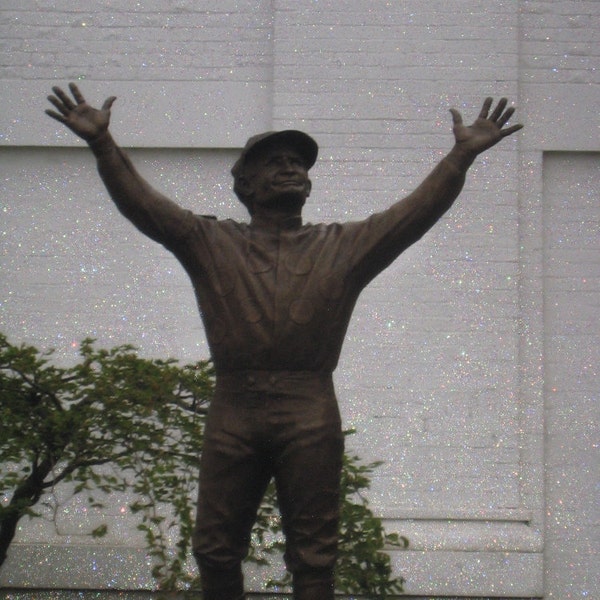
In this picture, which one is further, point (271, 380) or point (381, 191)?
point (381, 191)

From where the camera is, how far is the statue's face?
4.09 m

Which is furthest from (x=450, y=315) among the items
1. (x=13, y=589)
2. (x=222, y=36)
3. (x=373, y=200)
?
(x=13, y=589)

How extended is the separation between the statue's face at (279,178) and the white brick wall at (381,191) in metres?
3.54

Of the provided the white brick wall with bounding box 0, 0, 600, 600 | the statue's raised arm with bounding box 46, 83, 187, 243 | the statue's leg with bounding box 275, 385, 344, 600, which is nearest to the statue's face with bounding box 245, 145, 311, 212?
the statue's raised arm with bounding box 46, 83, 187, 243

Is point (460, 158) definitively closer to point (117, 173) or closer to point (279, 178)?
point (279, 178)

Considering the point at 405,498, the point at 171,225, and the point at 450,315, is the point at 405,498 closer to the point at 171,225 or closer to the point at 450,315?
the point at 450,315

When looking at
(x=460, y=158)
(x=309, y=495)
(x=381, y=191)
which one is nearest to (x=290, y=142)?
(x=460, y=158)

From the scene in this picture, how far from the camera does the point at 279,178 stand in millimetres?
4090

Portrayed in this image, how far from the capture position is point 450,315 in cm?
764

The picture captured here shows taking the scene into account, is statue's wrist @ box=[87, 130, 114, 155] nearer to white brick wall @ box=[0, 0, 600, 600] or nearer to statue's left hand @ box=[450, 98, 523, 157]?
statue's left hand @ box=[450, 98, 523, 157]

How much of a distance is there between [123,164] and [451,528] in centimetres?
427

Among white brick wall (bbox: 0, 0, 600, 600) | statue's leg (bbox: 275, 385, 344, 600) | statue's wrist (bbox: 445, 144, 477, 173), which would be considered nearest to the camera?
statue's leg (bbox: 275, 385, 344, 600)

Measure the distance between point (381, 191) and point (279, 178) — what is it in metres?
3.64

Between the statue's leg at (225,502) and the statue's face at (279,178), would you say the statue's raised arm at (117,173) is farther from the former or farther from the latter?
Answer: the statue's leg at (225,502)
